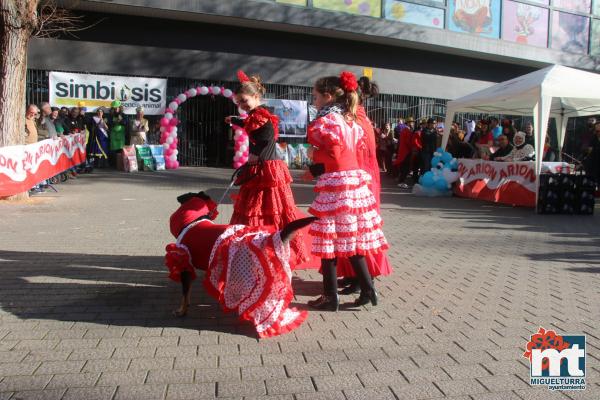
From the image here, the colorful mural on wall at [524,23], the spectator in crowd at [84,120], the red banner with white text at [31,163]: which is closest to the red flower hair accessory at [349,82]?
the red banner with white text at [31,163]

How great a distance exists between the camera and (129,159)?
16438 millimetres

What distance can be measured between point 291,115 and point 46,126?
8.93 m

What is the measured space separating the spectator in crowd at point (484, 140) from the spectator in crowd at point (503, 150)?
0.78 metres

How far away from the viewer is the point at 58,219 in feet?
27.4

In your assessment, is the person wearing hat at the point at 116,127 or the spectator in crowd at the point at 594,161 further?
the person wearing hat at the point at 116,127

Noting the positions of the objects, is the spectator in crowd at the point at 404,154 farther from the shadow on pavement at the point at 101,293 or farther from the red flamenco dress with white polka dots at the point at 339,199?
the red flamenco dress with white polka dots at the point at 339,199

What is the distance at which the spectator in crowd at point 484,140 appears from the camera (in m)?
13.1

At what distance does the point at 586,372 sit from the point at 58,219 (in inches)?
300

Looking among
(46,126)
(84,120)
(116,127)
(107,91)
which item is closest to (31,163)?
(46,126)

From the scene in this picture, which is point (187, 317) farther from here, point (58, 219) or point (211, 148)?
point (211, 148)

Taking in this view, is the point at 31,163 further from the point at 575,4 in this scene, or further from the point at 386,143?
the point at 575,4

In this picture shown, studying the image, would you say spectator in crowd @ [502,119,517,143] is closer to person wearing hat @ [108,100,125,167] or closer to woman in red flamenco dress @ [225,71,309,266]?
woman in red flamenco dress @ [225,71,309,266]

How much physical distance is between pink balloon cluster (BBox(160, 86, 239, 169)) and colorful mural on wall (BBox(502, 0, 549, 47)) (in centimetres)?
1210

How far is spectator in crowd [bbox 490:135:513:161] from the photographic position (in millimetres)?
11887
